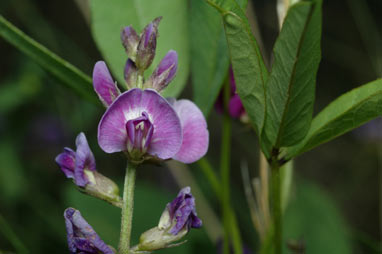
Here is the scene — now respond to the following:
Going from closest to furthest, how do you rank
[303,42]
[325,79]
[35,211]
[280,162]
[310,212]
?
[303,42] < [280,162] < [310,212] < [35,211] < [325,79]

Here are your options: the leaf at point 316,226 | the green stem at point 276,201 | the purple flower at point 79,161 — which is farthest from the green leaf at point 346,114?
the leaf at point 316,226

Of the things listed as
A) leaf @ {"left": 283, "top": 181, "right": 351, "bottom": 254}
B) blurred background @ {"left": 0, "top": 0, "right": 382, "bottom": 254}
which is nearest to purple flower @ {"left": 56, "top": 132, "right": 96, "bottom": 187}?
blurred background @ {"left": 0, "top": 0, "right": 382, "bottom": 254}

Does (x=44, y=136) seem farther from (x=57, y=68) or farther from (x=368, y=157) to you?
(x=57, y=68)

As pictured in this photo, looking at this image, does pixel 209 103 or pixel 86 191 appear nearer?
pixel 86 191

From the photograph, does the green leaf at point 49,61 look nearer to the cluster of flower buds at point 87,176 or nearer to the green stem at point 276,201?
the cluster of flower buds at point 87,176

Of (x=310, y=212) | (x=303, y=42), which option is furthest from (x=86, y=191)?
(x=310, y=212)
